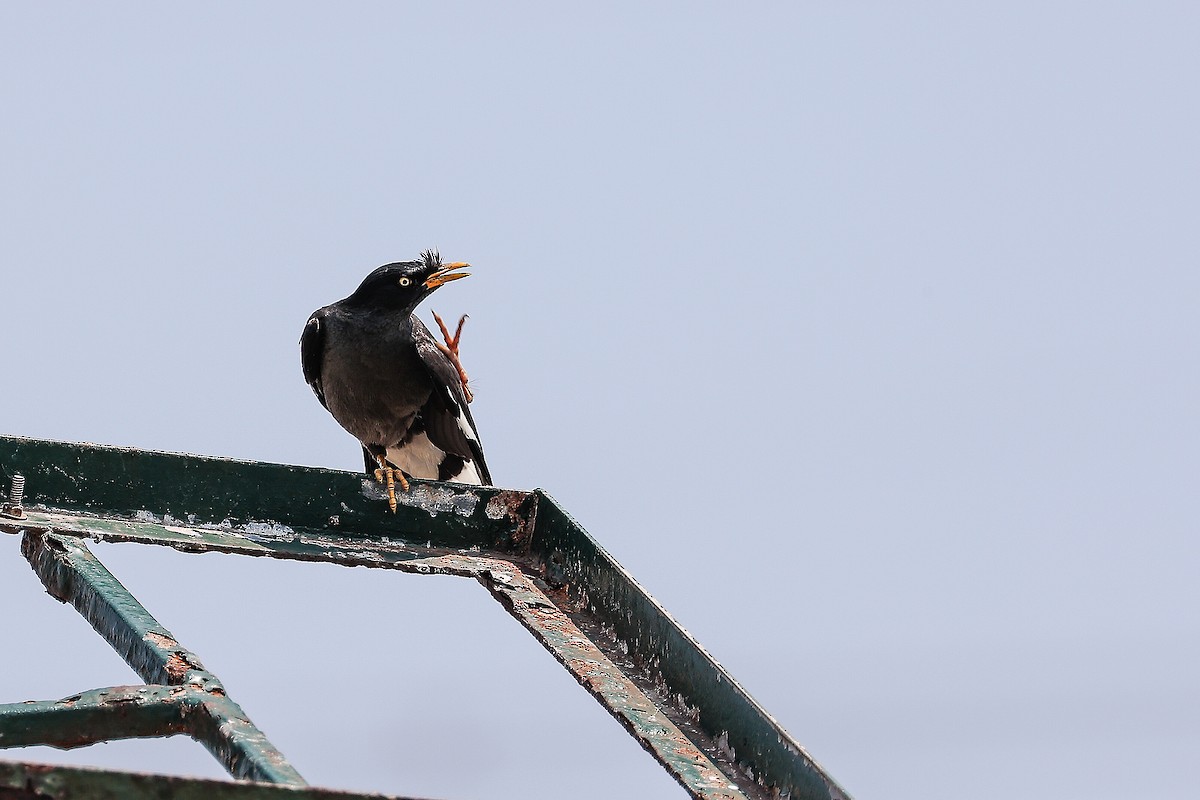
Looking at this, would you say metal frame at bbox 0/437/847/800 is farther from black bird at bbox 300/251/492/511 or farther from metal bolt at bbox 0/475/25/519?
black bird at bbox 300/251/492/511

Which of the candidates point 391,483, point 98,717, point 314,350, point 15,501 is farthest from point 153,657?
point 314,350

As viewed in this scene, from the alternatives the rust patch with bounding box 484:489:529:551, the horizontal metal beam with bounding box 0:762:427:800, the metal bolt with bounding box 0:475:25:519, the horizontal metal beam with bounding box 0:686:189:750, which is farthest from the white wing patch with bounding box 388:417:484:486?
the horizontal metal beam with bounding box 0:762:427:800

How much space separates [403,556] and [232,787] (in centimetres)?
189

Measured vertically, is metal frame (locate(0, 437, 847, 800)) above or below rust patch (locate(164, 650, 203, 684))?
above

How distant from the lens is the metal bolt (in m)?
3.26

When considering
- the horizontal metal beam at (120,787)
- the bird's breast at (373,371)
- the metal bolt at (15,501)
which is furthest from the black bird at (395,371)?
the horizontal metal beam at (120,787)

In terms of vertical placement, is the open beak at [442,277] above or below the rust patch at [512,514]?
above

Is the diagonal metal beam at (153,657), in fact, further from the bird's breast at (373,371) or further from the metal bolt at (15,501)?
the bird's breast at (373,371)

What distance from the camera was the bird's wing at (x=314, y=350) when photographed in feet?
20.1

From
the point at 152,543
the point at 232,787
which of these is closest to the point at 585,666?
the point at 152,543

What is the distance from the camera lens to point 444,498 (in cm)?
377

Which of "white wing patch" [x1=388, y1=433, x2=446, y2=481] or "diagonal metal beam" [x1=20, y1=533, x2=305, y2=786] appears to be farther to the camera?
"white wing patch" [x1=388, y1=433, x2=446, y2=481]

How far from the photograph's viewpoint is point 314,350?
6168mm

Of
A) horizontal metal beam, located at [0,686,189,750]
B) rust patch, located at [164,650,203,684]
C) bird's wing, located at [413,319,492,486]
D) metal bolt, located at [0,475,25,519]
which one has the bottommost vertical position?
horizontal metal beam, located at [0,686,189,750]
